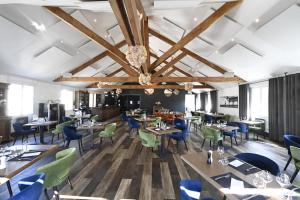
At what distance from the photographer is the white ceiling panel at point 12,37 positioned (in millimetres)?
4430

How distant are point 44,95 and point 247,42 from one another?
10532mm

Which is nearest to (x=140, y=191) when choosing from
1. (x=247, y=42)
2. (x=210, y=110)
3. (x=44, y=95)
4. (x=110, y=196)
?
(x=110, y=196)

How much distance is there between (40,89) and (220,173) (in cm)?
1030

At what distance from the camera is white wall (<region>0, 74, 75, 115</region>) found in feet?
25.0

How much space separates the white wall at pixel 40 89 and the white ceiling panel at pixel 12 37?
2610 millimetres

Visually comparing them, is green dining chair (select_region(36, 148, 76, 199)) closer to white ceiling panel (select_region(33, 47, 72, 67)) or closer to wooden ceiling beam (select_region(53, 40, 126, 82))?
white ceiling panel (select_region(33, 47, 72, 67))

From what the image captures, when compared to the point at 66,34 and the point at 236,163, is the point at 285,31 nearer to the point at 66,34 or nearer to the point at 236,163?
the point at 236,163

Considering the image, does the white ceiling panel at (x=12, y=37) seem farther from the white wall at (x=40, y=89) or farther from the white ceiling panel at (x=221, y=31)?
the white ceiling panel at (x=221, y=31)

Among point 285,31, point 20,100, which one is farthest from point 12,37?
point 285,31

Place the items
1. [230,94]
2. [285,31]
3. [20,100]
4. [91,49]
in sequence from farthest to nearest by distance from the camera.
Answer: [230,94]
[20,100]
[91,49]
[285,31]

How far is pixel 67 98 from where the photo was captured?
12.3 metres

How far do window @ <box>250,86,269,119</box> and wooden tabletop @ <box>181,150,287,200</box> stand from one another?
738cm

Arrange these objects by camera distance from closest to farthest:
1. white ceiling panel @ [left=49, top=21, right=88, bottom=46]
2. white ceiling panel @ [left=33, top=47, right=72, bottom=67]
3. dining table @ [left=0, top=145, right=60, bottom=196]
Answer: dining table @ [left=0, top=145, right=60, bottom=196] → white ceiling panel @ [left=49, top=21, right=88, bottom=46] → white ceiling panel @ [left=33, top=47, right=72, bottom=67]

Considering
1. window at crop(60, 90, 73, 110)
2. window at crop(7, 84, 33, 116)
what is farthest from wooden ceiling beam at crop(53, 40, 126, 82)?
window at crop(60, 90, 73, 110)
